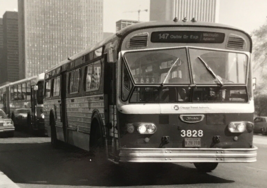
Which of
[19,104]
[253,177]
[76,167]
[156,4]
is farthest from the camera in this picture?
[19,104]

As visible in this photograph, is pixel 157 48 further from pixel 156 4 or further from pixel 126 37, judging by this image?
pixel 156 4

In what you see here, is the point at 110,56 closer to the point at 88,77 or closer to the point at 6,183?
the point at 88,77

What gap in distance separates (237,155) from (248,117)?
72 cm

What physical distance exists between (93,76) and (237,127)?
349 centimetres

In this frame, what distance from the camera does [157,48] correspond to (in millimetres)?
7191

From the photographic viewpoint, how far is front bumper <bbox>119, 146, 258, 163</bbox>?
267 inches

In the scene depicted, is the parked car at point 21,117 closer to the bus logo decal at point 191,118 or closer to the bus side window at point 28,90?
the bus side window at point 28,90

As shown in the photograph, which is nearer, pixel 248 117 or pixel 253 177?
pixel 248 117

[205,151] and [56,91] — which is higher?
[56,91]

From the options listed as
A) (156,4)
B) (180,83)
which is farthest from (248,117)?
(156,4)

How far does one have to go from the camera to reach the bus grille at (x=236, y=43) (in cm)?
739

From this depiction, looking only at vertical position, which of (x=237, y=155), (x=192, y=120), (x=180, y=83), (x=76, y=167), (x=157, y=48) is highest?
(x=157, y=48)

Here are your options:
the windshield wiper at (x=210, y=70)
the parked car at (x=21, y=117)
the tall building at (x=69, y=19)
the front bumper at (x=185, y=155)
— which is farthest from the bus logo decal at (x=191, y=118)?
the parked car at (x=21, y=117)

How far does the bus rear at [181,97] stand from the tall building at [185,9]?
2970 mm
